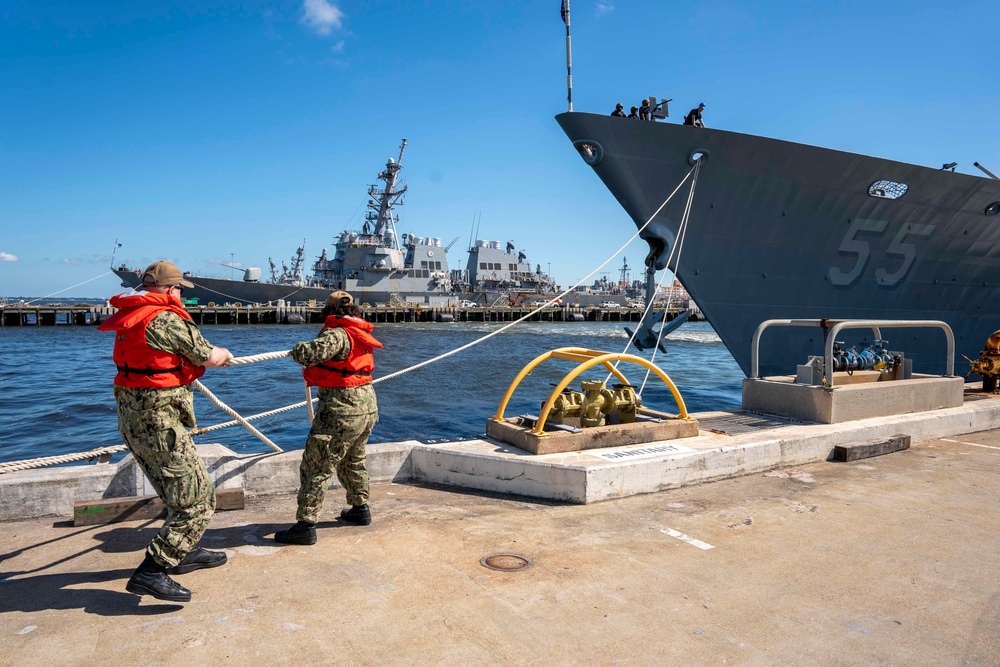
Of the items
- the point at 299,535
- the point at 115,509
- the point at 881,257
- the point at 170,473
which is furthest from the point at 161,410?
the point at 881,257

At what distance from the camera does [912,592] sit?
11.0ft

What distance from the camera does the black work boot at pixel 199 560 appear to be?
3.41 m

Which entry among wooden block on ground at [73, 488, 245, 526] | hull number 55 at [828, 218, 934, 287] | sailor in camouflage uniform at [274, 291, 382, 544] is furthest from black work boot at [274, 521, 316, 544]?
hull number 55 at [828, 218, 934, 287]

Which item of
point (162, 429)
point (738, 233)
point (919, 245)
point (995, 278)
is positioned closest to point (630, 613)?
point (162, 429)

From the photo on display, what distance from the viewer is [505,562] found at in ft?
12.0

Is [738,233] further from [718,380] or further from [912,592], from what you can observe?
[718,380]

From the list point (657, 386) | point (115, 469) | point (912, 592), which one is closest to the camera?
point (912, 592)

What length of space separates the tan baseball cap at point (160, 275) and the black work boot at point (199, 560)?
58.0 inches

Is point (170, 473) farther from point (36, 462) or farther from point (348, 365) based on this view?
point (36, 462)

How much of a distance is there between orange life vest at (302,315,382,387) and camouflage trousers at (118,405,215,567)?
874mm

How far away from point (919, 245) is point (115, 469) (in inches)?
586

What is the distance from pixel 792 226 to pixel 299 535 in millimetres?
11254

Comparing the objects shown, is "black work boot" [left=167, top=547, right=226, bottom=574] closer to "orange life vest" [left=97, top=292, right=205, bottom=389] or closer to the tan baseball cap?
"orange life vest" [left=97, top=292, right=205, bottom=389]

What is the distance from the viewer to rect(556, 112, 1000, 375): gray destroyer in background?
1127 centimetres
